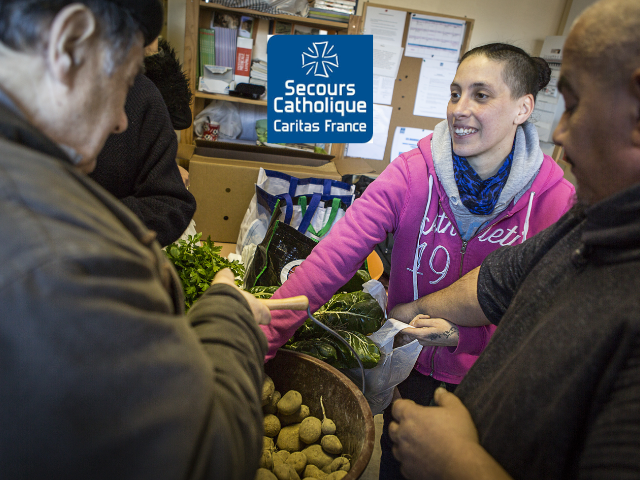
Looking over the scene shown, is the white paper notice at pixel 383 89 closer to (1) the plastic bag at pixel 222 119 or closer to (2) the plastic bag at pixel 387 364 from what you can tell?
(1) the plastic bag at pixel 222 119

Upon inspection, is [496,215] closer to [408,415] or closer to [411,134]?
[408,415]

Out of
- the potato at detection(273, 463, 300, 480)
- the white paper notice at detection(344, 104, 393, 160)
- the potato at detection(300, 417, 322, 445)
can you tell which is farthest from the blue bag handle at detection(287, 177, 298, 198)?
the white paper notice at detection(344, 104, 393, 160)

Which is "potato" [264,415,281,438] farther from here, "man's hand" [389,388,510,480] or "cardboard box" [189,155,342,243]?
"cardboard box" [189,155,342,243]

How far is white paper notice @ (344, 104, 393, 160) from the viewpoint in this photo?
3943mm

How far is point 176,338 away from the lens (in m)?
0.45

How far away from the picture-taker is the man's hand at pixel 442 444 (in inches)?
22.8

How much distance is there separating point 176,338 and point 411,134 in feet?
→ 12.7

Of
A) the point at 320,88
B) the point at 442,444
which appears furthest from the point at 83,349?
the point at 320,88

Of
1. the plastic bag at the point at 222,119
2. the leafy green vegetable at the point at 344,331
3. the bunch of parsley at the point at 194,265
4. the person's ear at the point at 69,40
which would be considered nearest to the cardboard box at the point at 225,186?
the bunch of parsley at the point at 194,265

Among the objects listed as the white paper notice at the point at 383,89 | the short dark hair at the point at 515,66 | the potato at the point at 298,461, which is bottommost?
the potato at the point at 298,461

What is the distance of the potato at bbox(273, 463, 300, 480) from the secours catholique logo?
3.22ft

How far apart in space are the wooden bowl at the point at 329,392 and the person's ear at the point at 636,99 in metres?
0.68

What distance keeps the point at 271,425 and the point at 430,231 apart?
0.66 m

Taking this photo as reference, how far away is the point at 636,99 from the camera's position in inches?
20.5
